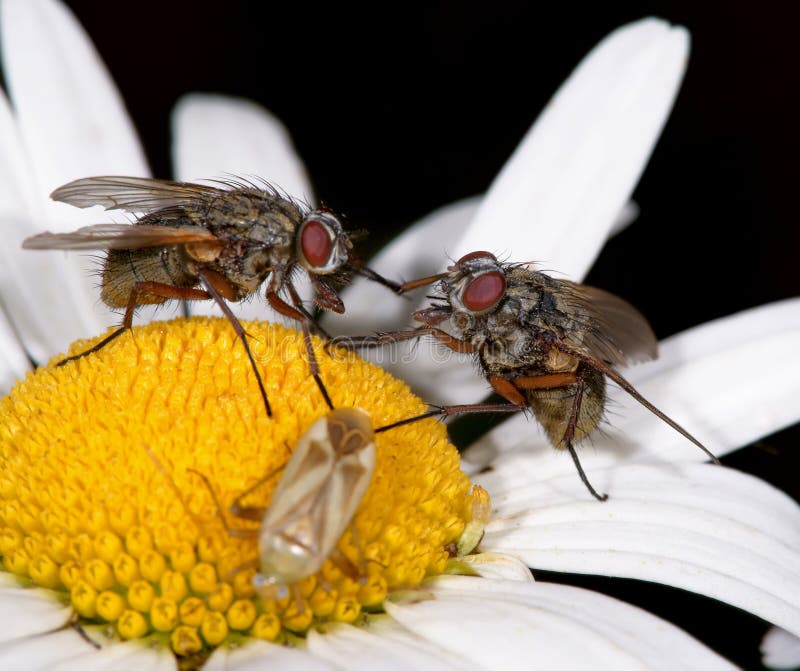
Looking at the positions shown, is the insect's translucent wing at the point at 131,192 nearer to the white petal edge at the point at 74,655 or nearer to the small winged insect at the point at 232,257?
the small winged insect at the point at 232,257

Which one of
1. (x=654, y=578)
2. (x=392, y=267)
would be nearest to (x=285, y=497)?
(x=654, y=578)

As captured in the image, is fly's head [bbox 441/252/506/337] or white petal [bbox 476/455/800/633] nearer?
white petal [bbox 476/455/800/633]

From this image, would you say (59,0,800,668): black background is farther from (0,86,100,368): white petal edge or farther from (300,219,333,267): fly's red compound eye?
(300,219,333,267): fly's red compound eye

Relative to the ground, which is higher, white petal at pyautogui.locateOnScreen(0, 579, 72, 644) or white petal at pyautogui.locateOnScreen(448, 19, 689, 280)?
white petal at pyautogui.locateOnScreen(448, 19, 689, 280)

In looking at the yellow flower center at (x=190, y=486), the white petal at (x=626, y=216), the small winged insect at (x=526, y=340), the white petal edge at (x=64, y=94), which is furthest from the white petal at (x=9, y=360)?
the white petal at (x=626, y=216)

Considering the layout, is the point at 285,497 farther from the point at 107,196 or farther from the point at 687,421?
the point at 687,421

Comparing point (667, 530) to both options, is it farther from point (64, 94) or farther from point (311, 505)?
point (64, 94)

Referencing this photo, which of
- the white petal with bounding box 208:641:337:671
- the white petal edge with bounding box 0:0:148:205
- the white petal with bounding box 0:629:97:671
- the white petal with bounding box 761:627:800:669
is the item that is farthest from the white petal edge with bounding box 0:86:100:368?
the white petal with bounding box 761:627:800:669

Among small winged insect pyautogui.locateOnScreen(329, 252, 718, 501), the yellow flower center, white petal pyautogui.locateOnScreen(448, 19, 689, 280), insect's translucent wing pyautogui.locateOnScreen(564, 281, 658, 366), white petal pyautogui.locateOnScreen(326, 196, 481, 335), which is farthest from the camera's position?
white petal pyautogui.locateOnScreen(326, 196, 481, 335)
